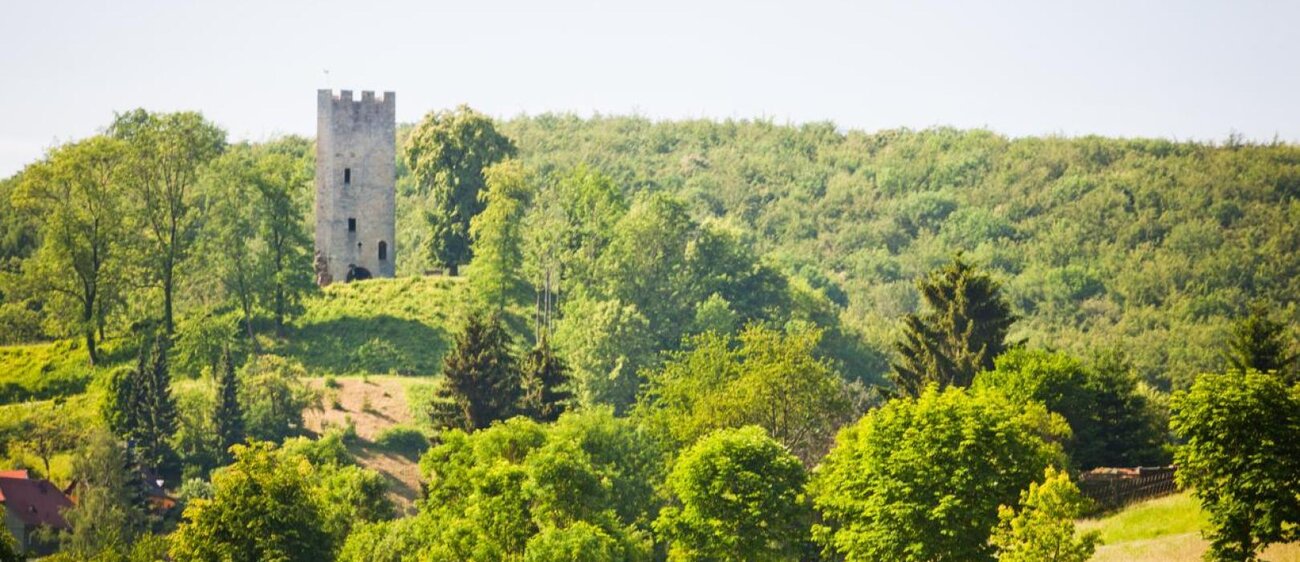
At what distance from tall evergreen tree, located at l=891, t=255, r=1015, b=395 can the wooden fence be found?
34.8 feet

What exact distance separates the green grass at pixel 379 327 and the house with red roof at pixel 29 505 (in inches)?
607

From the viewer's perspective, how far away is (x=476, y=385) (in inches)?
3494

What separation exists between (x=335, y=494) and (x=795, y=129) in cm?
10630

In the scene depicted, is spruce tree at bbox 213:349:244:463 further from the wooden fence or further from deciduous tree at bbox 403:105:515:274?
the wooden fence

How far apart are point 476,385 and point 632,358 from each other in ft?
45.4

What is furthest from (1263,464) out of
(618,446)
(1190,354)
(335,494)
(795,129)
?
(795,129)

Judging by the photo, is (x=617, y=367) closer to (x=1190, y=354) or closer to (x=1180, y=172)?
(x=1190, y=354)

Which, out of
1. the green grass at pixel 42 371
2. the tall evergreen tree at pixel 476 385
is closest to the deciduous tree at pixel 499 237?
the tall evergreen tree at pixel 476 385

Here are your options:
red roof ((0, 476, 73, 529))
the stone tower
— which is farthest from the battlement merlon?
red roof ((0, 476, 73, 529))

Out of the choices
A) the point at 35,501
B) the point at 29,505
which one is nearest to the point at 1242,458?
the point at 29,505

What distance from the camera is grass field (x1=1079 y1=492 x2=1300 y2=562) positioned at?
2549 inches

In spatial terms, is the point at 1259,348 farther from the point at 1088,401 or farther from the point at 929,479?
the point at 929,479

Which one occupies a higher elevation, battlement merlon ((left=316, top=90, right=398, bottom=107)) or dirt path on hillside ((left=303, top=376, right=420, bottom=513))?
battlement merlon ((left=316, top=90, right=398, bottom=107))

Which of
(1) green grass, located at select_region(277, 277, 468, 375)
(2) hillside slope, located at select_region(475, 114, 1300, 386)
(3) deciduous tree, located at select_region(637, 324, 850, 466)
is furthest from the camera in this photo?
(2) hillside slope, located at select_region(475, 114, 1300, 386)
